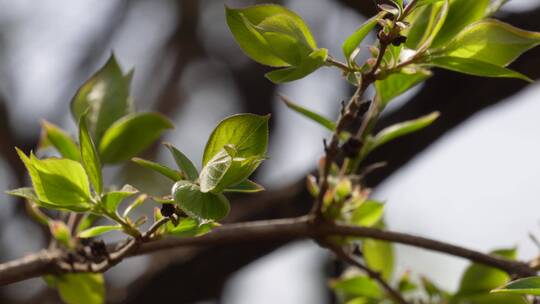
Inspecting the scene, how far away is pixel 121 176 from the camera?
6.13 ft

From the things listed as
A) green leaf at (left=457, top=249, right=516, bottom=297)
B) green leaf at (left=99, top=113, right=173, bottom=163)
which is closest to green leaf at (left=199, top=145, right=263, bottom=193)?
green leaf at (left=99, top=113, right=173, bottom=163)

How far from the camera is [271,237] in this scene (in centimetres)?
63

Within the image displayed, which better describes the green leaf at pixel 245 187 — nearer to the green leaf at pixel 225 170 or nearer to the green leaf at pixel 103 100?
the green leaf at pixel 225 170

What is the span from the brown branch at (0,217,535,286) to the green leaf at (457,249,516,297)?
106 millimetres

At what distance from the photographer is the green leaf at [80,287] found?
2.15 feet

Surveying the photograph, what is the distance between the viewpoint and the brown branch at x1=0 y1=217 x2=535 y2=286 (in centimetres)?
58

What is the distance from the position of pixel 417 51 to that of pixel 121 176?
1.46 m

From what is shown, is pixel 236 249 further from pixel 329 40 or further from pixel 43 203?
pixel 329 40

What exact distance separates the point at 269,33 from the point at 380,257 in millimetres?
440

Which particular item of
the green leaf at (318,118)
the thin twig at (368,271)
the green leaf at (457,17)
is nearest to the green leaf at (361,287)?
the thin twig at (368,271)

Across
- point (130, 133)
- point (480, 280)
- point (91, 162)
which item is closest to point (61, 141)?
point (130, 133)

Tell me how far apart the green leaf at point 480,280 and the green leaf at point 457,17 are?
0.99ft

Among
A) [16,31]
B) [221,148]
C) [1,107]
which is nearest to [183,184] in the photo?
[221,148]

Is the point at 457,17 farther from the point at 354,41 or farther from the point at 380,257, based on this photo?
the point at 380,257
